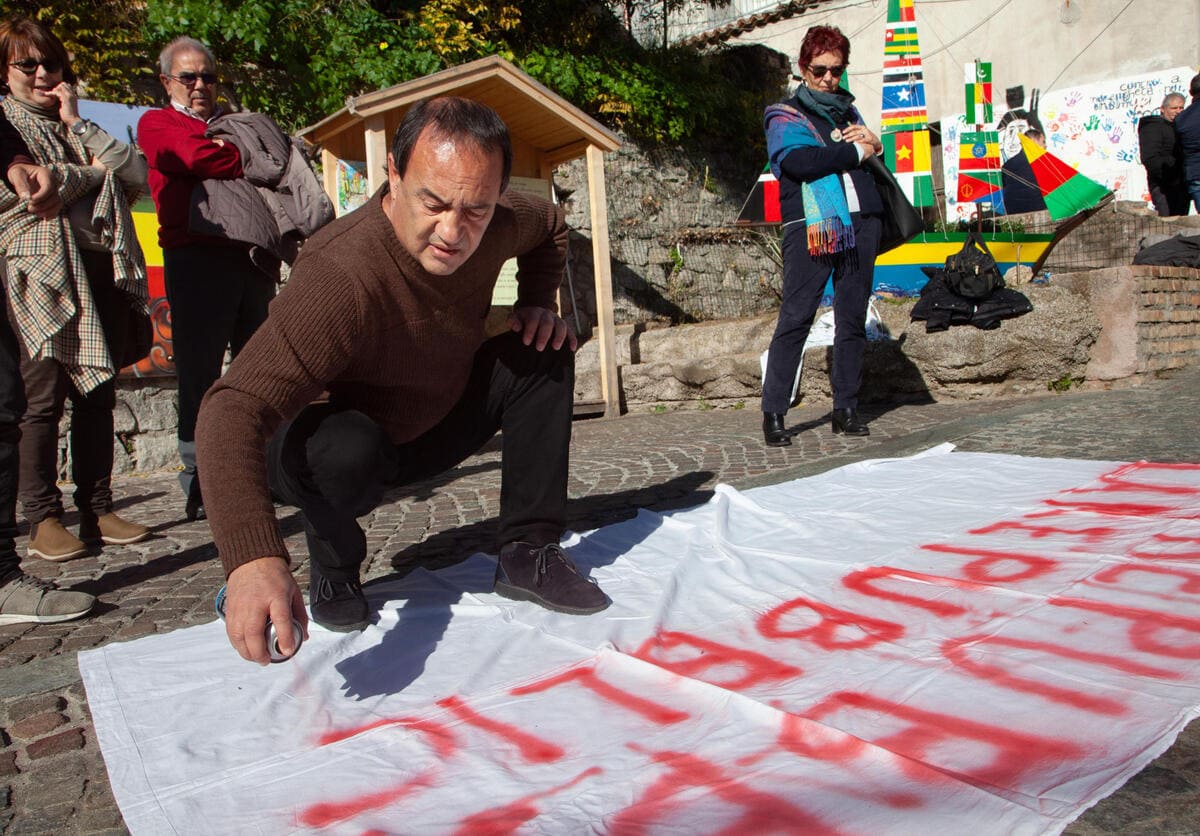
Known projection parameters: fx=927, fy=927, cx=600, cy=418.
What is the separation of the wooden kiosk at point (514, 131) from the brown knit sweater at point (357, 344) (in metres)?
4.00

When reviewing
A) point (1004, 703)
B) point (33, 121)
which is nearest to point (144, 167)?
point (33, 121)

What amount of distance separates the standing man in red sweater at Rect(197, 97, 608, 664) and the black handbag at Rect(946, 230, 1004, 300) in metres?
4.24

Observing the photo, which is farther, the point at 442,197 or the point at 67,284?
the point at 67,284

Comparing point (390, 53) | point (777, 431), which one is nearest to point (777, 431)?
point (777, 431)

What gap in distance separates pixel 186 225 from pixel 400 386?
192 cm

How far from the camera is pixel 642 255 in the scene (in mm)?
10359

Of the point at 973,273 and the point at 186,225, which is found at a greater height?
the point at 186,225

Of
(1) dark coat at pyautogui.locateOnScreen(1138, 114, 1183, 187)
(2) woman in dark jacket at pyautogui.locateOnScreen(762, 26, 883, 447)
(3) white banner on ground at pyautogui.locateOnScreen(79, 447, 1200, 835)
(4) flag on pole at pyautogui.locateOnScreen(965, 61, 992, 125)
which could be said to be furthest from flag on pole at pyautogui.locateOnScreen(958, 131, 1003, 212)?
(3) white banner on ground at pyautogui.locateOnScreen(79, 447, 1200, 835)

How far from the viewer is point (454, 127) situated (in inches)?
70.3

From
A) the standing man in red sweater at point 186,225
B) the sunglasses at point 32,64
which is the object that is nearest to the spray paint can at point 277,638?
the standing man in red sweater at point 186,225

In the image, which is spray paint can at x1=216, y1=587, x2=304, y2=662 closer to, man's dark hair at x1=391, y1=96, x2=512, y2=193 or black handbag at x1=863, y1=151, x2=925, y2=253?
man's dark hair at x1=391, y1=96, x2=512, y2=193

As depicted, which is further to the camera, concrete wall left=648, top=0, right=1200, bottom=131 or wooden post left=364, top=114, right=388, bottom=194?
concrete wall left=648, top=0, right=1200, bottom=131

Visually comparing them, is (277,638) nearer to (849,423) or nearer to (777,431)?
(777,431)

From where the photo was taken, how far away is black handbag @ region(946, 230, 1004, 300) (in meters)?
5.91
